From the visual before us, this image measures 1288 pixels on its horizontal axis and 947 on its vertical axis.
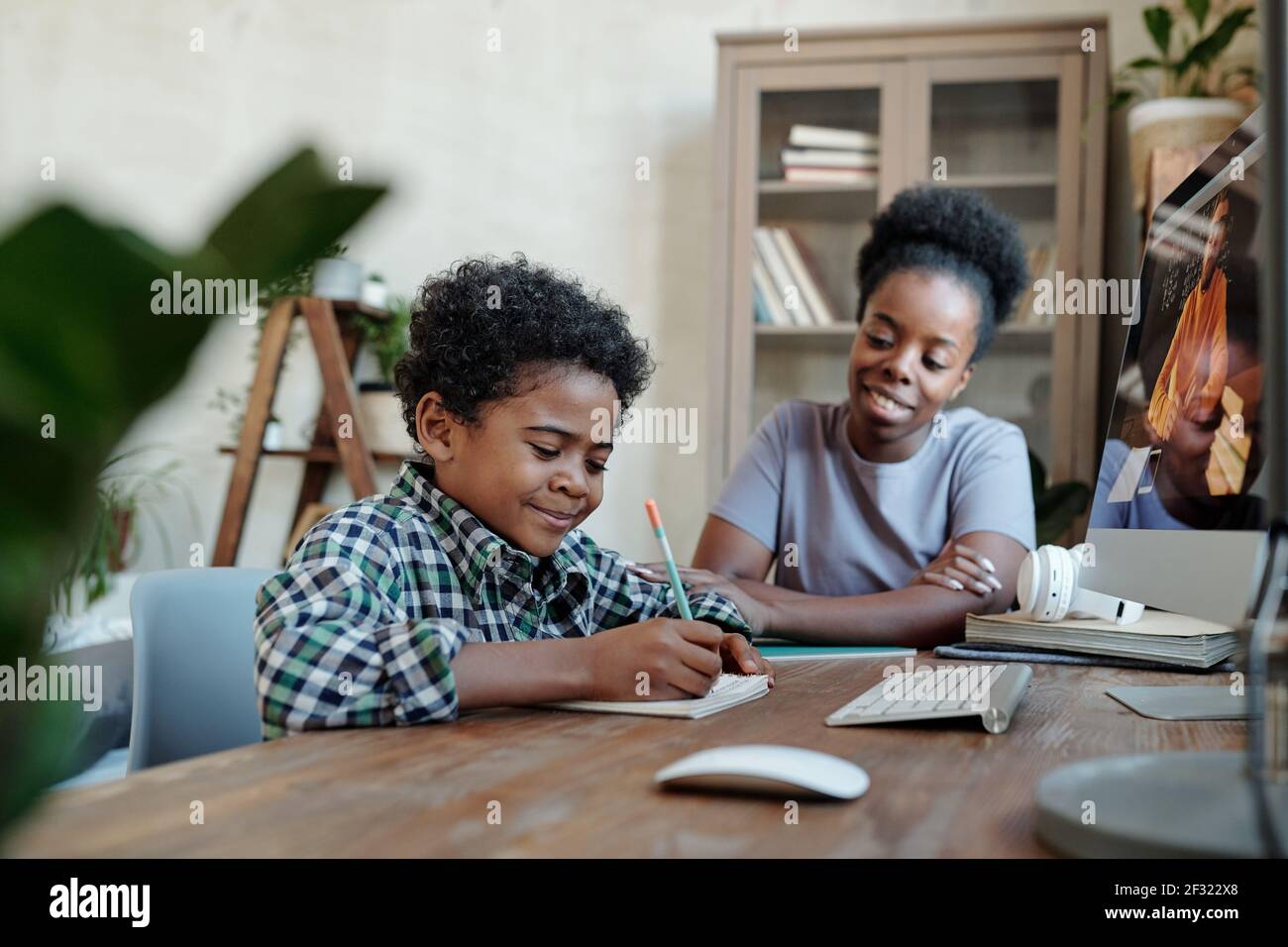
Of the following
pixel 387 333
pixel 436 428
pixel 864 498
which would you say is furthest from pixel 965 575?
pixel 387 333

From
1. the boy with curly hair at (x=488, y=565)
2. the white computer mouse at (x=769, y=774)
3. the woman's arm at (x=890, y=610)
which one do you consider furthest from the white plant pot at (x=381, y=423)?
the white computer mouse at (x=769, y=774)

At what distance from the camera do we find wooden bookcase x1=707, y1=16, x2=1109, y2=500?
272 centimetres

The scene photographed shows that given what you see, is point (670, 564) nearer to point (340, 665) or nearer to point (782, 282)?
point (340, 665)

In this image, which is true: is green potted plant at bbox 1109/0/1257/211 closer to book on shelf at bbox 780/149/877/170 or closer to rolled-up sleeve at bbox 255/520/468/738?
book on shelf at bbox 780/149/877/170

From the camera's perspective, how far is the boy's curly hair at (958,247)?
6.29ft

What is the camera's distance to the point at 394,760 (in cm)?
70

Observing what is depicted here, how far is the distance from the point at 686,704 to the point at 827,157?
2.28m

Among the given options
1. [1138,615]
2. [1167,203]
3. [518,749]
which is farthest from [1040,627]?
[518,749]

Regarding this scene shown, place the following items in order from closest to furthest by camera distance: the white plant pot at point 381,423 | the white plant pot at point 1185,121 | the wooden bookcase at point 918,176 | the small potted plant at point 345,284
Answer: the white plant pot at point 1185,121, the wooden bookcase at point 918,176, the small potted plant at point 345,284, the white plant pot at point 381,423

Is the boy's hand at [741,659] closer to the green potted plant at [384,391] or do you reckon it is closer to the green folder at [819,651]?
the green folder at [819,651]

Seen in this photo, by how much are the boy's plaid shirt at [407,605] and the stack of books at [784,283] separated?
5.48 ft

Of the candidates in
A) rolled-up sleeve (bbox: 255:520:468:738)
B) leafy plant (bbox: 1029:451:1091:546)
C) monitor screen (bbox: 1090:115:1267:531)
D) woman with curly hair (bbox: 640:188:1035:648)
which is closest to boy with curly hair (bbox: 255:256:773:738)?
rolled-up sleeve (bbox: 255:520:468:738)
